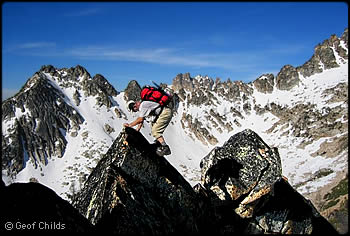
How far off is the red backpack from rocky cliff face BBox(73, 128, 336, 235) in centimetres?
170

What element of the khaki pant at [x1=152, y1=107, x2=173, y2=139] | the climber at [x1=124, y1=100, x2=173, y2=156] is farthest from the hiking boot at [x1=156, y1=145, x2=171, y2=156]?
the khaki pant at [x1=152, y1=107, x2=173, y2=139]

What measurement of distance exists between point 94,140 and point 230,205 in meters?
181

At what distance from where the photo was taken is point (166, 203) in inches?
493

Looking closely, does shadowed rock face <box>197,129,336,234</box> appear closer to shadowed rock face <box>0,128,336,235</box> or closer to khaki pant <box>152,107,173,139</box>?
shadowed rock face <box>0,128,336,235</box>

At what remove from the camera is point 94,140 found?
18812cm

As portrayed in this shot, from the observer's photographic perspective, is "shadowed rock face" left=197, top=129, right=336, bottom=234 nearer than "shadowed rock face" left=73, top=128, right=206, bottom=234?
No

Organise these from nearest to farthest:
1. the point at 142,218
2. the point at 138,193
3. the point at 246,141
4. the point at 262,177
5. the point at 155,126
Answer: the point at 142,218 → the point at 138,193 → the point at 155,126 → the point at 262,177 → the point at 246,141

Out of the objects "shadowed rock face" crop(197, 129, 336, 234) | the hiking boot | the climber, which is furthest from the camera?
"shadowed rock face" crop(197, 129, 336, 234)

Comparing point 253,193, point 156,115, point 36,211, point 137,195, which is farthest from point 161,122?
point 253,193

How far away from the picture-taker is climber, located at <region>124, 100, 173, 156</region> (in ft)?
41.4

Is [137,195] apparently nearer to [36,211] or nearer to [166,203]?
[166,203]

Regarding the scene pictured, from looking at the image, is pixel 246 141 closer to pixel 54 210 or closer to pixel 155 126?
pixel 155 126

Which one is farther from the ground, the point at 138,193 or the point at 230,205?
the point at 138,193

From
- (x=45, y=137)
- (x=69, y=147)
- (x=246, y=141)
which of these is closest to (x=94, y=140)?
(x=69, y=147)
